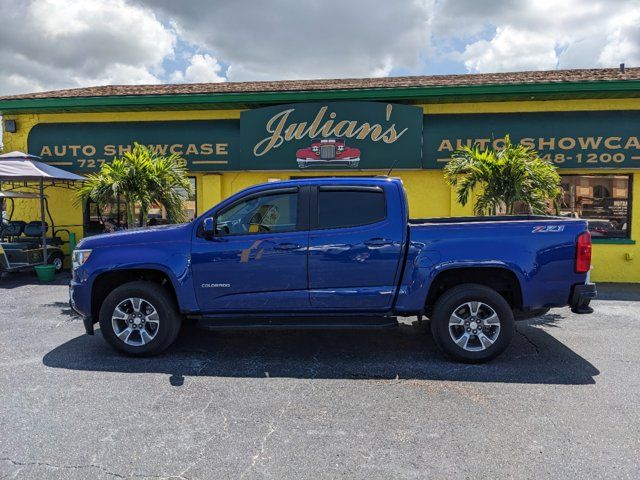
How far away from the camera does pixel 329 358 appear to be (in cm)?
501

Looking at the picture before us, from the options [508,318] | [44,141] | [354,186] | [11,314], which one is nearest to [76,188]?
[44,141]

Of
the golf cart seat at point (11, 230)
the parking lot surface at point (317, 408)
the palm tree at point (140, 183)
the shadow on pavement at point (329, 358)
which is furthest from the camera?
the golf cart seat at point (11, 230)

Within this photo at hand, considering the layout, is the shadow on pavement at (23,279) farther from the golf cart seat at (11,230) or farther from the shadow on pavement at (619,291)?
the shadow on pavement at (619,291)

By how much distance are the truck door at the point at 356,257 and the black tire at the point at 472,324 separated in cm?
59

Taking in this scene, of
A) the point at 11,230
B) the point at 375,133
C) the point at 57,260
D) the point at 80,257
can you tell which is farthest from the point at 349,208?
the point at 11,230

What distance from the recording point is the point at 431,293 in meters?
4.96

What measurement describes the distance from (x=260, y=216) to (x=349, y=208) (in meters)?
1.01

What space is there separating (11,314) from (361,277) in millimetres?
5728

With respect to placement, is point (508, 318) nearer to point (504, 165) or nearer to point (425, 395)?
point (425, 395)

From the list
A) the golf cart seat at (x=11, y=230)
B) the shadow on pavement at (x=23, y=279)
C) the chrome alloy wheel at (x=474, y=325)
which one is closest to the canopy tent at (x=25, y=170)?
the golf cart seat at (x=11, y=230)

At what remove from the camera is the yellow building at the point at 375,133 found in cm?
965

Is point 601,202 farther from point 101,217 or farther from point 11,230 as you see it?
point 11,230

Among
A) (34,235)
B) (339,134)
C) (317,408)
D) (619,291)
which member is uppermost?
(339,134)

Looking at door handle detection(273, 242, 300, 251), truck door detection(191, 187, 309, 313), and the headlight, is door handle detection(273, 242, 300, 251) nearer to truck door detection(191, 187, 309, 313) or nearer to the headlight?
truck door detection(191, 187, 309, 313)
